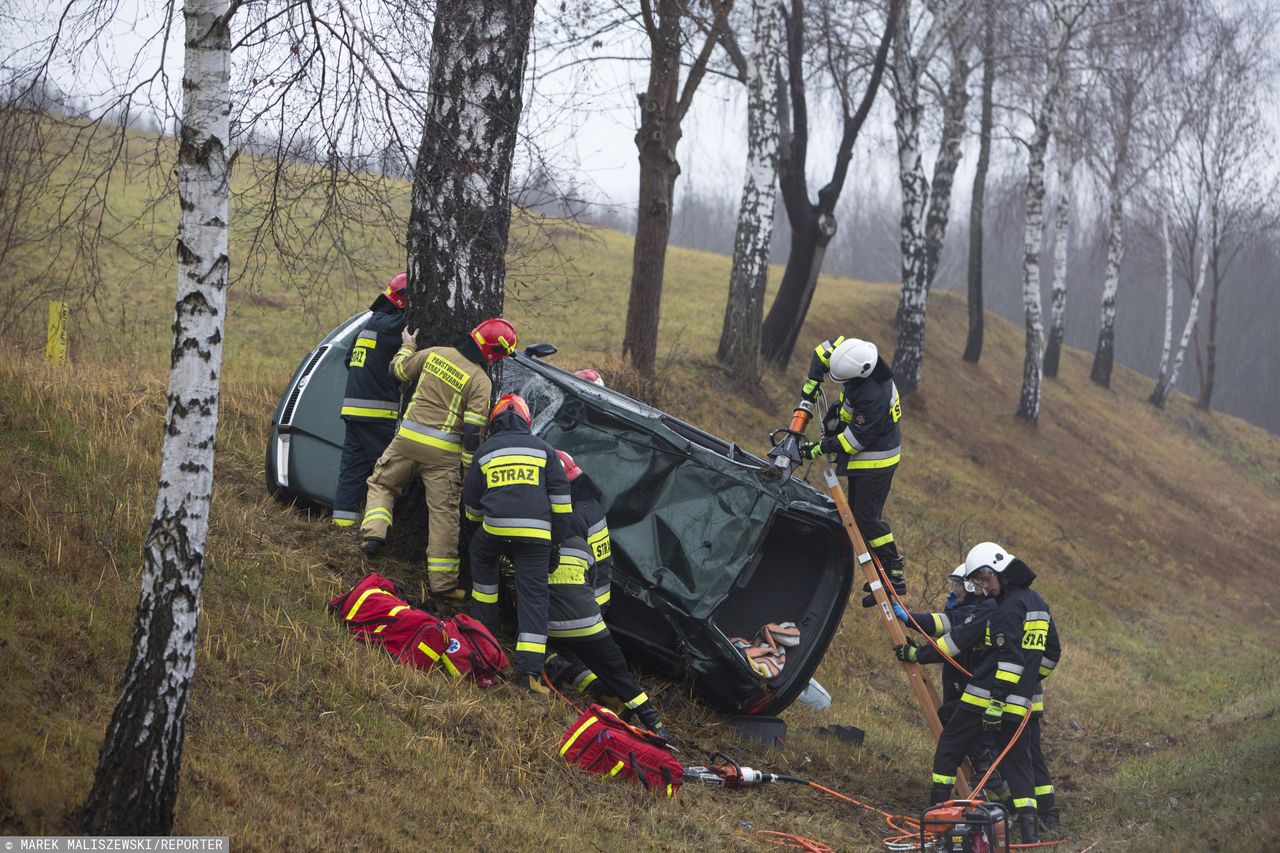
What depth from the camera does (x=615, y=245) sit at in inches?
1179

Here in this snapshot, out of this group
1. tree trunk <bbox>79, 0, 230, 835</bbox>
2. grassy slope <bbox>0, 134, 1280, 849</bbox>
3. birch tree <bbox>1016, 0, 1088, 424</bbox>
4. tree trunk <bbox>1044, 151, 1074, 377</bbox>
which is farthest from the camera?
tree trunk <bbox>1044, 151, 1074, 377</bbox>

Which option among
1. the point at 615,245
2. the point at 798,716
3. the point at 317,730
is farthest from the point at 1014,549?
the point at 615,245

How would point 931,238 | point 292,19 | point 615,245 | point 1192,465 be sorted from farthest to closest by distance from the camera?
point 615,245
point 1192,465
point 931,238
point 292,19

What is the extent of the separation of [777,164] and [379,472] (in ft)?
31.8

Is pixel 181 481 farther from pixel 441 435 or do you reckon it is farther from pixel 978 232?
pixel 978 232

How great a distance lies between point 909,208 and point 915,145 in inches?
42.0

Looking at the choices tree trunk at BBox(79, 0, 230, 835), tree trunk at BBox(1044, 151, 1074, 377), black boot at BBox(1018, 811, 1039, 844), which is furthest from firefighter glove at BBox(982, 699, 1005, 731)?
tree trunk at BBox(1044, 151, 1074, 377)

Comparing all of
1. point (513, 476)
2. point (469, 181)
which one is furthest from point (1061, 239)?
point (513, 476)

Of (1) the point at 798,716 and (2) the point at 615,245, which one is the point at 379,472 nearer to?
(1) the point at 798,716

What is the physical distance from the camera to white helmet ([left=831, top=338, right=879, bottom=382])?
324 inches

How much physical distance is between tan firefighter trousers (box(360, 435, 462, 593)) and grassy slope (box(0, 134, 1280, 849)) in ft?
1.22

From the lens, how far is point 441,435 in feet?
22.1

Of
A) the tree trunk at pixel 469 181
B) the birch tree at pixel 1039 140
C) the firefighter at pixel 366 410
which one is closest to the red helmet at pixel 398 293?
the firefighter at pixel 366 410

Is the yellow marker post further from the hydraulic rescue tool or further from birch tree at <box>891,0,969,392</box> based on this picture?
birch tree at <box>891,0,969,392</box>
